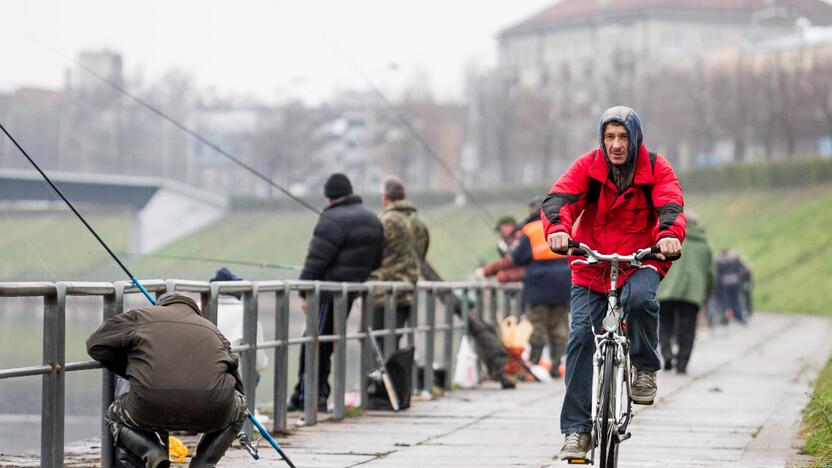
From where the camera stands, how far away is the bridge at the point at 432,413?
8078 millimetres

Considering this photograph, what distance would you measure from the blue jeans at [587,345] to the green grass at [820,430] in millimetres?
901

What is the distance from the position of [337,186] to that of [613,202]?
16.8 ft

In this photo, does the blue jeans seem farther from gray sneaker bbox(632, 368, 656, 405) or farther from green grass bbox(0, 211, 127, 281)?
green grass bbox(0, 211, 127, 281)

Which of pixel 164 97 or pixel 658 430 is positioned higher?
pixel 164 97

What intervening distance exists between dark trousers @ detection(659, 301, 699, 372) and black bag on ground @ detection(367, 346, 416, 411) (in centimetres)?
553

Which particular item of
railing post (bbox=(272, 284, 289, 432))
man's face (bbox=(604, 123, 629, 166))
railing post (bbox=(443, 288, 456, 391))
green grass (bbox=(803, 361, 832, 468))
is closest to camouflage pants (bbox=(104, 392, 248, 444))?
man's face (bbox=(604, 123, 629, 166))

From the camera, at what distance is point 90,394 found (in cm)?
857

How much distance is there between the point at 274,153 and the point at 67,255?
54.4 meters

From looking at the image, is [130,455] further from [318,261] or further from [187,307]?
[318,261]

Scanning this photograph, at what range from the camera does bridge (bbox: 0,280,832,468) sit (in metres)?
8.08

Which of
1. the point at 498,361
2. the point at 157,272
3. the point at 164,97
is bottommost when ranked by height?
the point at 498,361

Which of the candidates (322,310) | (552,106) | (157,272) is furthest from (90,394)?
(552,106)

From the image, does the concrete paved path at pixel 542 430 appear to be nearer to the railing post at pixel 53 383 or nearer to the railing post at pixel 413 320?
the railing post at pixel 413 320

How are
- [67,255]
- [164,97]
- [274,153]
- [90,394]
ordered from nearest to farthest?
[90,394]
[67,255]
[164,97]
[274,153]
